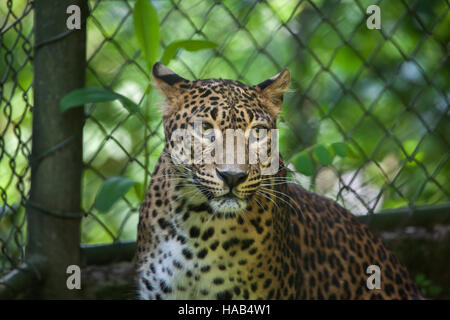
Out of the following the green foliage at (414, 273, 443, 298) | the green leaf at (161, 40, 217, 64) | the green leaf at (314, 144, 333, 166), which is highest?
the green leaf at (161, 40, 217, 64)

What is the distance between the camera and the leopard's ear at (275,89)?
2.36 m

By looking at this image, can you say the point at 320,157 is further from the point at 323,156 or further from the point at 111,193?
the point at 111,193

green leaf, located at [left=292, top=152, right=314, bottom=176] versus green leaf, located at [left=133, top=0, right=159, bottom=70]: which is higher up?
green leaf, located at [left=133, top=0, right=159, bottom=70]

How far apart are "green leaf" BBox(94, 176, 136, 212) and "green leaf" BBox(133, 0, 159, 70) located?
593mm

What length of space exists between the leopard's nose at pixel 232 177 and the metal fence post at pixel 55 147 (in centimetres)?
96

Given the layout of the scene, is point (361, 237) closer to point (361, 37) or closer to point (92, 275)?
point (92, 275)

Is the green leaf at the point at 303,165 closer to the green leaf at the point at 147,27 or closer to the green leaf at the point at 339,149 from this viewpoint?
the green leaf at the point at 339,149

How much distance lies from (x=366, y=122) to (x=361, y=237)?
1707 mm

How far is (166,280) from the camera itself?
2350 millimetres

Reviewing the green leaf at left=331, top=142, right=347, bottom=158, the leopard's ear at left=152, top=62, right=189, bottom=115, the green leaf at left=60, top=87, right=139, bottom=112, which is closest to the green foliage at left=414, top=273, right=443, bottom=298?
the green leaf at left=331, top=142, right=347, bottom=158

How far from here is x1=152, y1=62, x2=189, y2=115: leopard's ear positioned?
2348 millimetres

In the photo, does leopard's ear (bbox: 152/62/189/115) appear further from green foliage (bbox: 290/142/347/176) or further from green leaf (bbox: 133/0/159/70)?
green foliage (bbox: 290/142/347/176)

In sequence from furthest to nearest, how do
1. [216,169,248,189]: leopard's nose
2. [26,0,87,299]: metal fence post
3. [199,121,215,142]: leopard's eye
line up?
[26,0,87,299]: metal fence post → [199,121,215,142]: leopard's eye → [216,169,248,189]: leopard's nose

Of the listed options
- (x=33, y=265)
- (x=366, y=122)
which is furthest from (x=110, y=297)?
(x=366, y=122)
